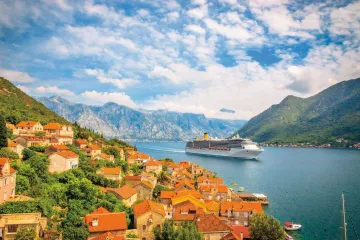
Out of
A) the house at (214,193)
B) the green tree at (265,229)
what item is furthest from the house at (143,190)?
the green tree at (265,229)

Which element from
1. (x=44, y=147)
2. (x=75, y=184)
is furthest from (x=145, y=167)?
(x=75, y=184)

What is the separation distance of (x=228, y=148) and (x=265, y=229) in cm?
12245

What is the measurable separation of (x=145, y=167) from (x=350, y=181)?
53.8 meters

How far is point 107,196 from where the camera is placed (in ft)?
117

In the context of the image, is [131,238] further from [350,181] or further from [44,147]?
[350,181]

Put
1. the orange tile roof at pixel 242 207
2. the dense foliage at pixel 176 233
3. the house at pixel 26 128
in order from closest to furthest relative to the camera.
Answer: the dense foliage at pixel 176 233
the orange tile roof at pixel 242 207
the house at pixel 26 128

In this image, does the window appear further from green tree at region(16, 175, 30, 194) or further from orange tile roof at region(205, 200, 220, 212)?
orange tile roof at region(205, 200, 220, 212)

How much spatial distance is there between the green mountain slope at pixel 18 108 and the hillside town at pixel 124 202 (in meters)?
10.4

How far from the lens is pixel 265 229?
30.7 meters

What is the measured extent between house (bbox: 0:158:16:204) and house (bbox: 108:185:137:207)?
12.6 metres

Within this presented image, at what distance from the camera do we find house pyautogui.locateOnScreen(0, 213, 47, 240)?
22656mm

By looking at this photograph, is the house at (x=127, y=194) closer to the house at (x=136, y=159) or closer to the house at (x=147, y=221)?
the house at (x=147, y=221)

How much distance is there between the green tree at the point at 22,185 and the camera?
3005 centimetres

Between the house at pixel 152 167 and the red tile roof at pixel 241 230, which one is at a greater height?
the house at pixel 152 167
